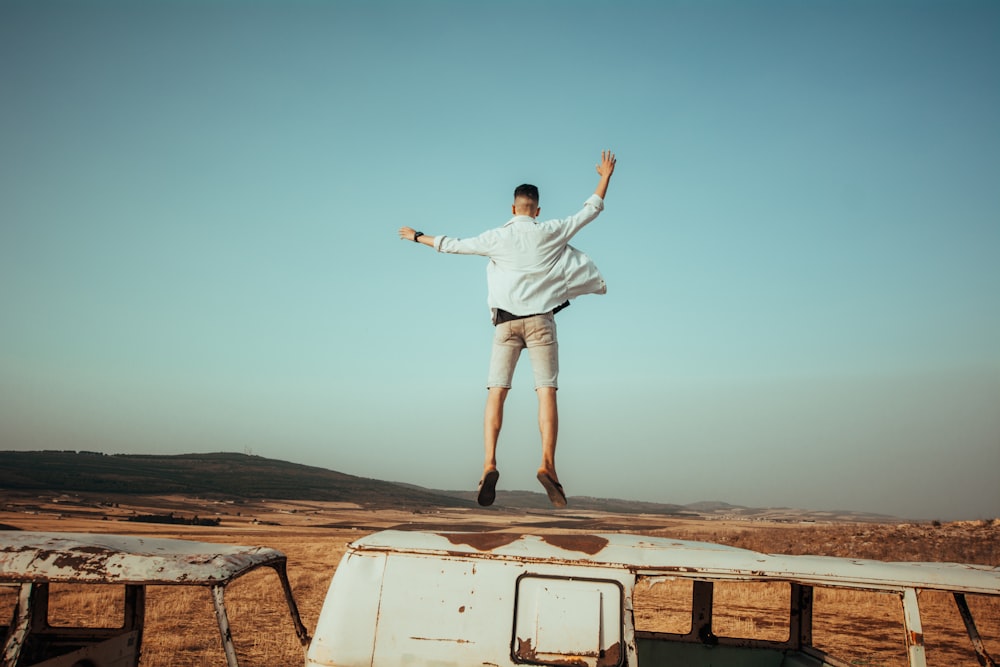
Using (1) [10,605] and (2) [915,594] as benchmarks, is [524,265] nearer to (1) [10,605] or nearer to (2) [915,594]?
(2) [915,594]

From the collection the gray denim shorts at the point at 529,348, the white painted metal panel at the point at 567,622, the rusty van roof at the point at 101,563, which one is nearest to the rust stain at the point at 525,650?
the white painted metal panel at the point at 567,622

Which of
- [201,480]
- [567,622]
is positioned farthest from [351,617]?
[201,480]

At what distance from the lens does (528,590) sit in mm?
3861

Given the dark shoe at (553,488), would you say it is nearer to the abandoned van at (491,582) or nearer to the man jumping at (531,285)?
the man jumping at (531,285)

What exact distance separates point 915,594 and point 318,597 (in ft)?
48.3

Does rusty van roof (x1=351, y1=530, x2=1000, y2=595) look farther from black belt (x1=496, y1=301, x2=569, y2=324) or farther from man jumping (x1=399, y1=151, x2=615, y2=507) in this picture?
black belt (x1=496, y1=301, x2=569, y2=324)

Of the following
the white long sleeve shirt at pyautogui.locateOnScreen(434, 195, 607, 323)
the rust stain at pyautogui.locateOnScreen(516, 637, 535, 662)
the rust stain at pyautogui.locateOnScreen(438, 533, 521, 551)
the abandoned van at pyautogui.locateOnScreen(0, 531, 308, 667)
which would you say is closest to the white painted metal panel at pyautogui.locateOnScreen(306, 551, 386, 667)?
the rust stain at pyautogui.locateOnScreen(438, 533, 521, 551)

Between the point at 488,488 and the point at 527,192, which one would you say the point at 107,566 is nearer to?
the point at 488,488

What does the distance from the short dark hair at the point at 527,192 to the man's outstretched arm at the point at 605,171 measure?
583 mm

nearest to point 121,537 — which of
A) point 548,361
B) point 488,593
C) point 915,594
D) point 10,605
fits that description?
point 488,593

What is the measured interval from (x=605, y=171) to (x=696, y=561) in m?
3.72

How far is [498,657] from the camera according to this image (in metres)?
3.75

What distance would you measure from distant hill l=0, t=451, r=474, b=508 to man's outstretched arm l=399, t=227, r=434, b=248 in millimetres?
63562

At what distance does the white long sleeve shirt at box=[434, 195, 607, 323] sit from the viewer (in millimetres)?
6543
